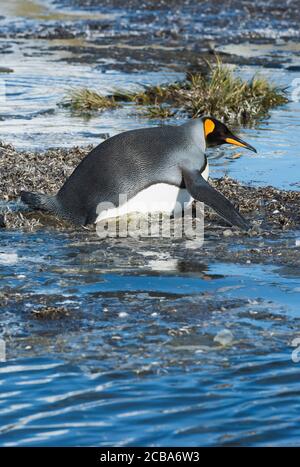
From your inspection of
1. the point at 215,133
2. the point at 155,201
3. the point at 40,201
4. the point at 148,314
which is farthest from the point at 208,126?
the point at 148,314

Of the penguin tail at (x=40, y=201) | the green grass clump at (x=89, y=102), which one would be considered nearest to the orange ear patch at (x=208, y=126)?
the penguin tail at (x=40, y=201)

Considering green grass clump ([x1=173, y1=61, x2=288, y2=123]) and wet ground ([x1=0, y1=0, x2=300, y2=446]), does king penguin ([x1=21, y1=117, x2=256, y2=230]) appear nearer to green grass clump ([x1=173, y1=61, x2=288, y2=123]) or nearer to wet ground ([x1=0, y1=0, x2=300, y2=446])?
wet ground ([x1=0, y1=0, x2=300, y2=446])

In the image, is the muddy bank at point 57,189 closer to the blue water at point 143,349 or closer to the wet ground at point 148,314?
the wet ground at point 148,314

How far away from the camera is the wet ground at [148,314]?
438 centimetres

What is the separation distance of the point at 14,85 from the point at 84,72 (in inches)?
60.2

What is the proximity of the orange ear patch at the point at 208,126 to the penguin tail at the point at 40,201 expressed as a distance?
1.35 meters

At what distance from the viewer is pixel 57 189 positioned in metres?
8.40

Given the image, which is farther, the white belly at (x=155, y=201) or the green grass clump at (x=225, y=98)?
the green grass clump at (x=225, y=98)

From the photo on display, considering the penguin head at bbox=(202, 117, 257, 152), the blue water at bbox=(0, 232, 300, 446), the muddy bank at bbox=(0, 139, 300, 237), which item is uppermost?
the penguin head at bbox=(202, 117, 257, 152)

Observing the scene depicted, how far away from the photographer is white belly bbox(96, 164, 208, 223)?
7.40 m

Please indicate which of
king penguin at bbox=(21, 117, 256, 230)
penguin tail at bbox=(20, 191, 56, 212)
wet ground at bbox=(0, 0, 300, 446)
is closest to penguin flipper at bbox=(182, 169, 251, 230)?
king penguin at bbox=(21, 117, 256, 230)

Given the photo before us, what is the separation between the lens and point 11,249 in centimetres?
683

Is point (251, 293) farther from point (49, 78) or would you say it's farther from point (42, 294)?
point (49, 78)

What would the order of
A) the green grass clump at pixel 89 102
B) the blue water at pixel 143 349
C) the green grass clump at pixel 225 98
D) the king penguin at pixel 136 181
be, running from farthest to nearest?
the green grass clump at pixel 89 102 → the green grass clump at pixel 225 98 → the king penguin at pixel 136 181 → the blue water at pixel 143 349
